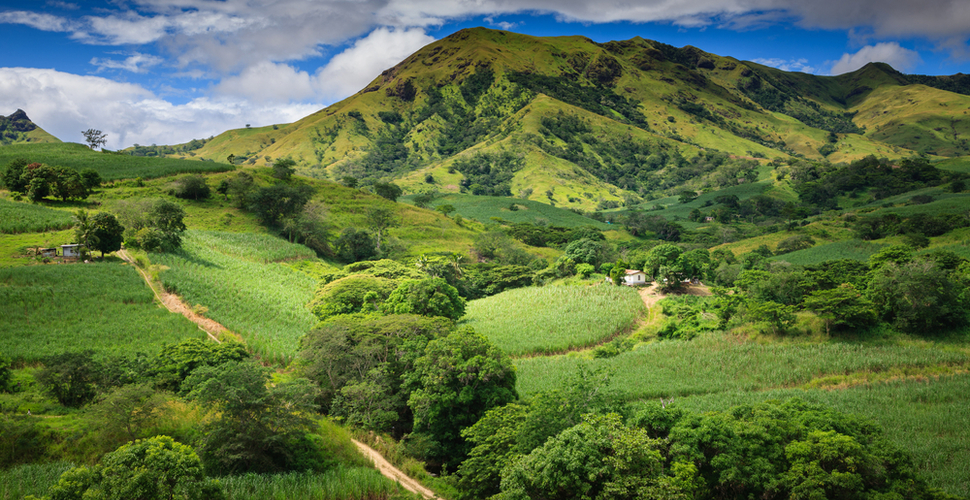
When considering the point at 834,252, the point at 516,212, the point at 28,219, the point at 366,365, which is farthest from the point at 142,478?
the point at 516,212

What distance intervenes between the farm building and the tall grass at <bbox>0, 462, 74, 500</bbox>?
33293 mm

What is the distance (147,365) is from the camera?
83.7 ft

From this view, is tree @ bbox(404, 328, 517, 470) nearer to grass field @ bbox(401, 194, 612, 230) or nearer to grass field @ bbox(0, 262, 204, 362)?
grass field @ bbox(0, 262, 204, 362)

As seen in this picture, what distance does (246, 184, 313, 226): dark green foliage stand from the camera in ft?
255

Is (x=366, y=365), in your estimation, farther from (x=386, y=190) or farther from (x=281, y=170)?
(x=386, y=190)

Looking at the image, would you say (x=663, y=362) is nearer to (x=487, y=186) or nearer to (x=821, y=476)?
(x=821, y=476)

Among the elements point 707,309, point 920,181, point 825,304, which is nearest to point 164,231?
point 707,309

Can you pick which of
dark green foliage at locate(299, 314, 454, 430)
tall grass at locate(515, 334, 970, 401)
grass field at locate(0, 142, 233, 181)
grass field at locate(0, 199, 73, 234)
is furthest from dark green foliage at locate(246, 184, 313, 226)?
tall grass at locate(515, 334, 970, 401)

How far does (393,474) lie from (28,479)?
1336cm

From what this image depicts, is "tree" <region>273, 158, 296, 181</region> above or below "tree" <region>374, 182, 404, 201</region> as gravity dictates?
above

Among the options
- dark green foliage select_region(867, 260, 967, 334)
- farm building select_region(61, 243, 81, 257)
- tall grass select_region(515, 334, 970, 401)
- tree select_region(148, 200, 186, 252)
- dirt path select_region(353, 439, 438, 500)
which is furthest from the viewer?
tree select_region(148, 200, 186, 252)

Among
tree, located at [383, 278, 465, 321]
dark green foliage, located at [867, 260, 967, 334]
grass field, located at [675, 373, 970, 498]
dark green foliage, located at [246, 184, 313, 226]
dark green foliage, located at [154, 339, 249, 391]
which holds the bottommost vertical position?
grass field, located at [675, 373, 970, 498]

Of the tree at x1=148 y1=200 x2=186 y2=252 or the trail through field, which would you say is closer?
the trail through field

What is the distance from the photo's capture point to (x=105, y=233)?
43469 millimetres
